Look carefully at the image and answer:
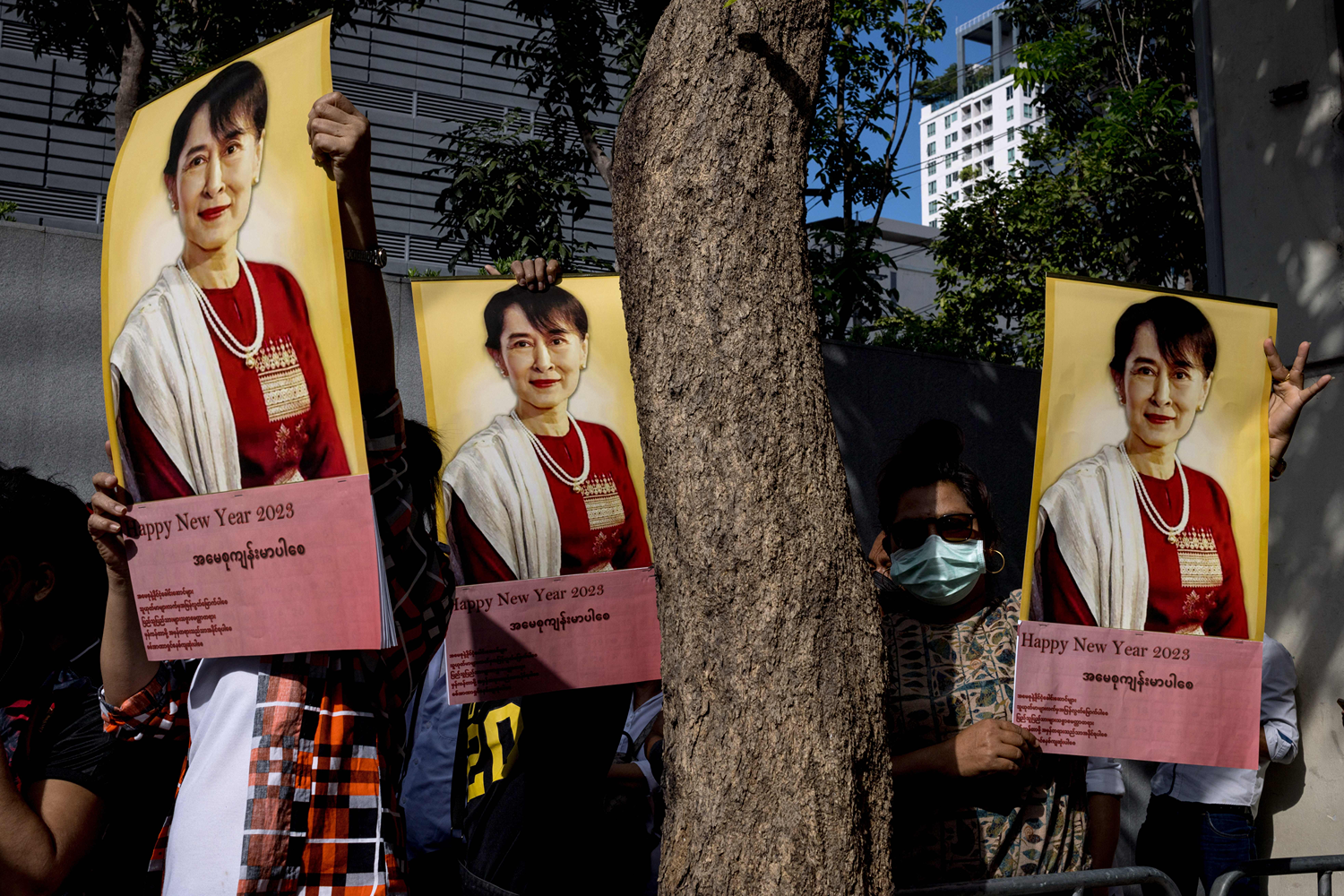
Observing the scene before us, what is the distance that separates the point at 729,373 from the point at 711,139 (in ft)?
1.14

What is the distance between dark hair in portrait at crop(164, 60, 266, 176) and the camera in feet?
6.05

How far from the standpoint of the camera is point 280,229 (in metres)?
1.80

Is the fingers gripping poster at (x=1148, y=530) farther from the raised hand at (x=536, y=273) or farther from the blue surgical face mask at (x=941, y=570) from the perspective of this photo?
the raised hand at (x=536, y=273)

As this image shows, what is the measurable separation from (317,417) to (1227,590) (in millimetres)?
2140

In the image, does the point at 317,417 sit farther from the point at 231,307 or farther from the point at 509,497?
the point at 509,497

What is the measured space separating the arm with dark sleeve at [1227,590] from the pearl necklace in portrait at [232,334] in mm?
2198

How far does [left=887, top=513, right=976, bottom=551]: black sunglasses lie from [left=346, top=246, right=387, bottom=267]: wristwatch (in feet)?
4.66

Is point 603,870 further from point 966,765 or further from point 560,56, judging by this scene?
point 560,56

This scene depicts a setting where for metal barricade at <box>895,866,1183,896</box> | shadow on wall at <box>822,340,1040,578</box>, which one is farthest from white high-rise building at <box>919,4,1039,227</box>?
metal barricade at <box>895,866,1183,896</box>

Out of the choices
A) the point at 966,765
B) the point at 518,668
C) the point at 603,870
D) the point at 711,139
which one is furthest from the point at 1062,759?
the point at 711,139

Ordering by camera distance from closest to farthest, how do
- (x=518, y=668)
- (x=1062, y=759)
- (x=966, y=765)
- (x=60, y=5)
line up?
(x=966, y=765) → (x=1062, y=759) → (x=518, y=668) → (x=60, y=5)

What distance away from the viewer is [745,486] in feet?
4.76

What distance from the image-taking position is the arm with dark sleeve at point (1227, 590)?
263 cm

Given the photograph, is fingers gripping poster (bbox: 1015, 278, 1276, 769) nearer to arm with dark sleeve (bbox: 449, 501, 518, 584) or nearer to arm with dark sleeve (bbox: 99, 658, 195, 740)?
arm with dark sleeve (bbox: 449, 501, 518, 584)
